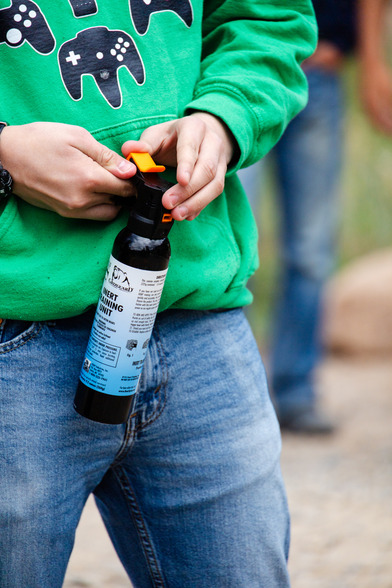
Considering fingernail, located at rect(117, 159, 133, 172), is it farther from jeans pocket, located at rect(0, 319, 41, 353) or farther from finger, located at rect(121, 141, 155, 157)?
jeans pocket, located at rect(0, 319, 41, 353)

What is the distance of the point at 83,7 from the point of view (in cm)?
110

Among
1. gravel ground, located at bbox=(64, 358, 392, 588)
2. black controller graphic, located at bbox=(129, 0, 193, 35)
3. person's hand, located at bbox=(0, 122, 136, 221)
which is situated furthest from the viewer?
gravel ground, located at bbox=(64, 358, 392, 588)

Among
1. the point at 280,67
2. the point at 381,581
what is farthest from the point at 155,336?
the point at 381,581

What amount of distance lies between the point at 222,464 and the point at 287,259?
2.41 m

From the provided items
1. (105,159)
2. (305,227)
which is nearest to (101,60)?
(105,159)

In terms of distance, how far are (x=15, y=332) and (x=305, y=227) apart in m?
2.49

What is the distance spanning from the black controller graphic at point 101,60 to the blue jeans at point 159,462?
345mm

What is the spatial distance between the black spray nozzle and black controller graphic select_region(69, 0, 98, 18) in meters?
0.27

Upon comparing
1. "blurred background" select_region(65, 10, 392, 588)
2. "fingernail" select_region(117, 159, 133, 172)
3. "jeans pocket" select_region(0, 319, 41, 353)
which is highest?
"fingernail" select_region(117, 159, 133, 172)

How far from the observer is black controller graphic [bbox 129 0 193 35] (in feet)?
3.75

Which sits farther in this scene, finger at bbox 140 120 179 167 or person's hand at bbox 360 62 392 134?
person's hand at bbox 360 62 392 134

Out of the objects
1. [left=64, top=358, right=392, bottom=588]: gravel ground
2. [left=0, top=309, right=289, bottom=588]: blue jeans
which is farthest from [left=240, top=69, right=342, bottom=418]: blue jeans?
[left=0, top=309, right=289, bottom=588]: blue jeans

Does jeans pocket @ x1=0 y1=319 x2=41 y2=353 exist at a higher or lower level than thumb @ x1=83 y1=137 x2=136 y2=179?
lower

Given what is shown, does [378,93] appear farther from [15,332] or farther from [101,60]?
[15,332]
